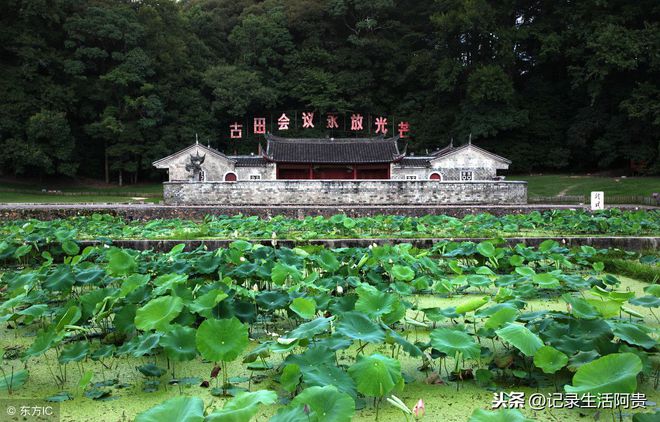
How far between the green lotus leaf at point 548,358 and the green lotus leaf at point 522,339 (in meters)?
0.03

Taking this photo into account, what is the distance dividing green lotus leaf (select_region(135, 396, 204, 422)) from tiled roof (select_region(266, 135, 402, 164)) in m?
24.7

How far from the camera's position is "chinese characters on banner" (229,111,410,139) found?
33.4 metres

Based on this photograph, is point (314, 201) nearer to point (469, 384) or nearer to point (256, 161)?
point (256, 161)

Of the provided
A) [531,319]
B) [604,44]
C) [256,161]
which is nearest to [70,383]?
[531,319]

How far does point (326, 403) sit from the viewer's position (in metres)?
1.71

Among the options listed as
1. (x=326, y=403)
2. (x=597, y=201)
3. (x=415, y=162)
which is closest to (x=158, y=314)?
(x=326, y=403)

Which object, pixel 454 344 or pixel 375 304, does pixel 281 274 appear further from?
pixel 454 344

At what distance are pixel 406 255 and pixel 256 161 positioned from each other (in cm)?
2297

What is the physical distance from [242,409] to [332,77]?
34.6 metres

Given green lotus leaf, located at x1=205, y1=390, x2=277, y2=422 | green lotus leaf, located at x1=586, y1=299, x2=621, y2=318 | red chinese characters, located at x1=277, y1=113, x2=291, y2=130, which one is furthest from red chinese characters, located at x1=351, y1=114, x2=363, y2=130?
green lotus leaf, located at x1=205, y1=390, x2=277, y2=422

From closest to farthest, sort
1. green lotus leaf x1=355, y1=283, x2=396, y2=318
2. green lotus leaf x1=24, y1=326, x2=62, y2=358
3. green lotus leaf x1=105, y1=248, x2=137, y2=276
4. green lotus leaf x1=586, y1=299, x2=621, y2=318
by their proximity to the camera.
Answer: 1. green lotus leaf x1=24, y1=326, x2=62, y2=358
2. green lotus leaf x1=586, y1=299, x2=621, y2=318
3. green lotus leaf x1=355, y1=283, x2=396, y2=318
4. green lotus leaf x1=105, y1=248, x2=137, y2=276

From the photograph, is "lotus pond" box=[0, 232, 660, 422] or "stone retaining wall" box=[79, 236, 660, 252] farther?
"stone retaining wall" box=[79, 236, 660, 252]

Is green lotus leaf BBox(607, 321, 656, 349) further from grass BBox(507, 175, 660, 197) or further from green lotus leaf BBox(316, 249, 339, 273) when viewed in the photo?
grass BBox(507, 175, 660, 197)

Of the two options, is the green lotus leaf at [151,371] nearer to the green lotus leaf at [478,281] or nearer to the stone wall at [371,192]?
the green lotus leaf at [478,281]
